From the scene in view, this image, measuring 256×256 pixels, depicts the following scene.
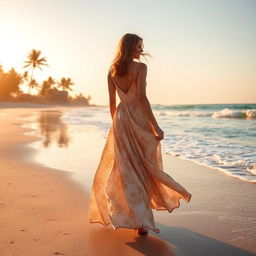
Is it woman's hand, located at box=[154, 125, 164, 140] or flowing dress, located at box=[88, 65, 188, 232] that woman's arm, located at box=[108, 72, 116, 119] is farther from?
woman's hand, located at box=[154, 125, 164, 140]

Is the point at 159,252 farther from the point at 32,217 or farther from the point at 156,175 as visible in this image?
the point at 32,217

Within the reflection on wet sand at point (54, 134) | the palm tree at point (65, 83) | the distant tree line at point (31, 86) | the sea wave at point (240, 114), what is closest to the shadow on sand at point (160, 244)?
the reflection on wet sand at point (54, 134)

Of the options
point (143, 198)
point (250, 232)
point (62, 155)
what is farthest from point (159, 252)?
point (62, 155)

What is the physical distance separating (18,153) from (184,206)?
5.02 meters

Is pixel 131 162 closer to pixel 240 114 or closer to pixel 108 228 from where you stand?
pixel 108 228

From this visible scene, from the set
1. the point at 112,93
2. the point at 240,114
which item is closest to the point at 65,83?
the point at 240,114

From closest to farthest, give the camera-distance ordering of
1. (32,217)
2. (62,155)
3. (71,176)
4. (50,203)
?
(32,217) < (50,203) < (71,176) < (62,155)

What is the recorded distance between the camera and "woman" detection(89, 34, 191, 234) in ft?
10.5

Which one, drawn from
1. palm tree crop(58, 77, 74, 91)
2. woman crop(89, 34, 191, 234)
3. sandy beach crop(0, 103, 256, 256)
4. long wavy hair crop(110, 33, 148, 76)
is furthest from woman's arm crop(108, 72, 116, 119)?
palm tree crop(58, 77, 74, 91)

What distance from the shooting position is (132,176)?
327 centimetres

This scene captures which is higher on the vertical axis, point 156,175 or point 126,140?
point 126,140

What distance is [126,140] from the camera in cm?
332

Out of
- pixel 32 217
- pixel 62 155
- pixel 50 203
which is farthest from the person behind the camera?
pixel 62 155

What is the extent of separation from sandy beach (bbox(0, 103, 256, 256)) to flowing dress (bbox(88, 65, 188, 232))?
0.24 m
